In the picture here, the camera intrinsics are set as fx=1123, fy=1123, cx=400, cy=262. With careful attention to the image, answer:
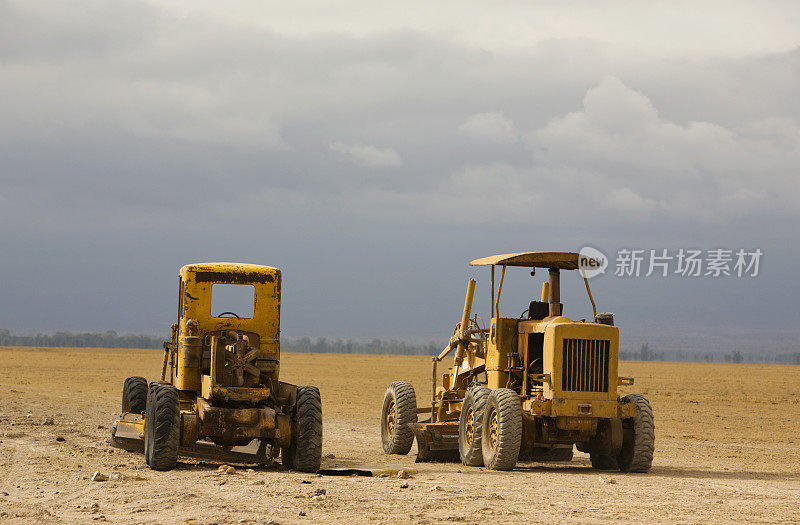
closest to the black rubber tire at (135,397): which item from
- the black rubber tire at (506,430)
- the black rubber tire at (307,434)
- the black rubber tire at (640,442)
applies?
the black rubber tire at (307,434)

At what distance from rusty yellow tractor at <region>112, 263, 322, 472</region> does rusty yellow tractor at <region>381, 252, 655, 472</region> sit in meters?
2.90

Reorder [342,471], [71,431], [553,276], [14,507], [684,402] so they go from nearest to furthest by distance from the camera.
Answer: [14,507]
[342,471]
[553,276]
[71,431]
[684,402]

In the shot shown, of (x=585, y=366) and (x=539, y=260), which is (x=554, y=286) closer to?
(x=539, y=260)

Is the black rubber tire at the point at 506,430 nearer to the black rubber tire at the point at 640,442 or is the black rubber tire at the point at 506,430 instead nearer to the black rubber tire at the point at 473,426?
the black rubber tire at the point at 473,426

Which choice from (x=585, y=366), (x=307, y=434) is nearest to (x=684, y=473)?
(x=585, y=366)

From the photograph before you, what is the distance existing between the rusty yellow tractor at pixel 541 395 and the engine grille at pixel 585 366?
0.05ft

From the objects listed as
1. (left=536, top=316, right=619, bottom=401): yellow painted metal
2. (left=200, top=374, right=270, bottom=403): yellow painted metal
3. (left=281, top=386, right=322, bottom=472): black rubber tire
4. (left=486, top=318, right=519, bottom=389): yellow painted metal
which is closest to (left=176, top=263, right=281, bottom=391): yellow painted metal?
(left=200, top=374, right=270, bottom=403): yellow painted metal

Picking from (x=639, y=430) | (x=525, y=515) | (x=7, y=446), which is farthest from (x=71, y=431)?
(x=525, y=515)

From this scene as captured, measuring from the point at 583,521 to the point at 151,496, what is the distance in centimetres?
517

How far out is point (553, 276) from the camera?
20.0m

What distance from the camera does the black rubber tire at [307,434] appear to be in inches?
661

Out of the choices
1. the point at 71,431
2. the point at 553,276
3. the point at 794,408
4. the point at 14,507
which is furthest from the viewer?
the point at 794,408

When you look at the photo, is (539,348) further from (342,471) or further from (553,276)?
(342,471)

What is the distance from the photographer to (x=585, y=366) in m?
18.2
